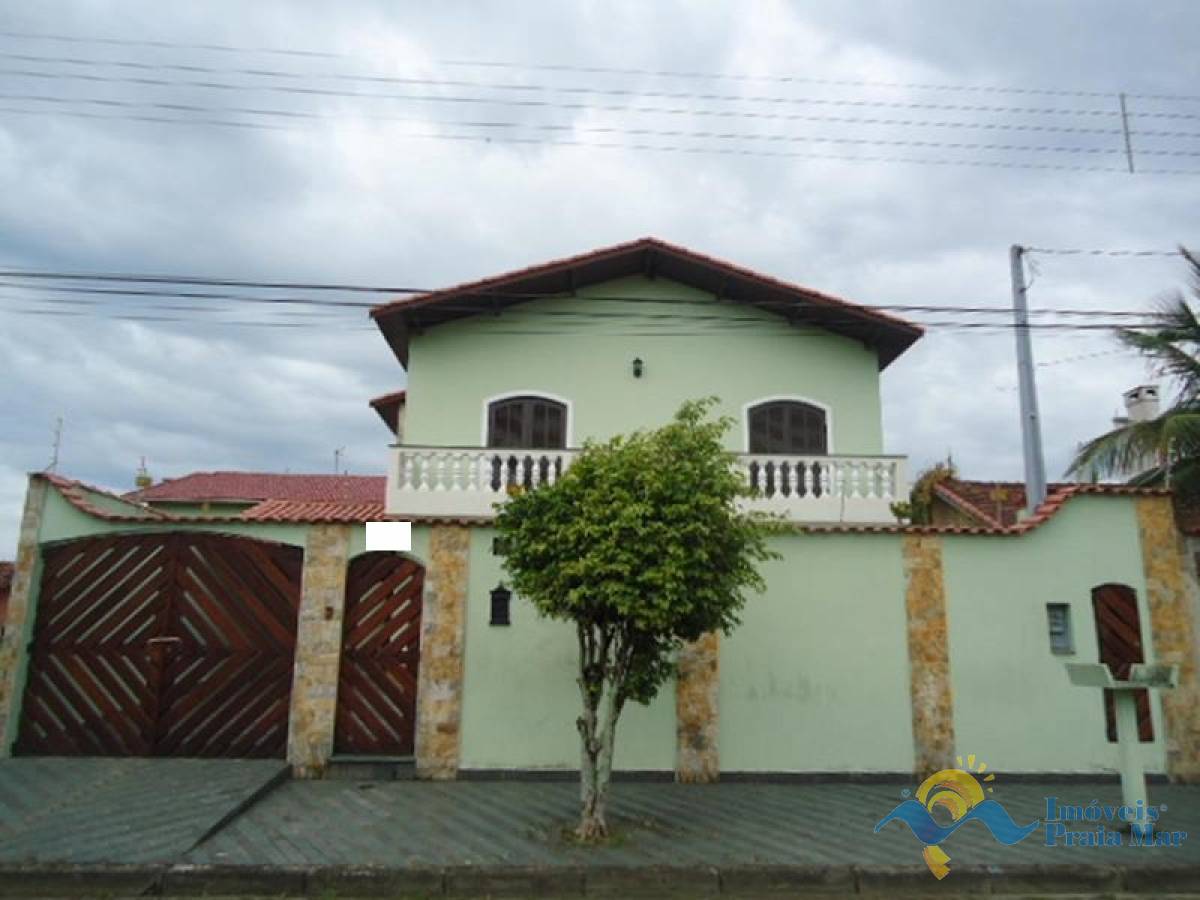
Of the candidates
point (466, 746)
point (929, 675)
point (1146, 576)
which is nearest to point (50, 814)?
point (466, 746)

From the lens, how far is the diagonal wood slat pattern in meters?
9.57

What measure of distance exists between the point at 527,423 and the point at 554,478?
1.90 meters

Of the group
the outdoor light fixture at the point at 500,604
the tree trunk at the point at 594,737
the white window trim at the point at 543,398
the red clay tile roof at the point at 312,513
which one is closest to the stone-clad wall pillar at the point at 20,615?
the red clay tile roof at the point at 312,513

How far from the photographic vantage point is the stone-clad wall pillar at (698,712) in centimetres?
932

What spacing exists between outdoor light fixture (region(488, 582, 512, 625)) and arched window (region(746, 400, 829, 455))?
4937mm

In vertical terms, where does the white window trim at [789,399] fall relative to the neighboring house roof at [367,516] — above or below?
above

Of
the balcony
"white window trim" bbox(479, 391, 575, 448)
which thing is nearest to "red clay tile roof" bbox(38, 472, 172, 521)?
the balcony

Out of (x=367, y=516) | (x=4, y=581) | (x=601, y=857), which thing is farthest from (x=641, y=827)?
(x=4, y=581)

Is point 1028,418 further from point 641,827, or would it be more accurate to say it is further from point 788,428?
point 641,827

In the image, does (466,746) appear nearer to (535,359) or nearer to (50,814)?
(50,814)

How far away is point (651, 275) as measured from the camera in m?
13.3

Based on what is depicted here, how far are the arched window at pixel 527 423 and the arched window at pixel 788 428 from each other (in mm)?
3029

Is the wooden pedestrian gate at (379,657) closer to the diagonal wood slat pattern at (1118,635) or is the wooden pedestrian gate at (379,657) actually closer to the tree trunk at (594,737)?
the tree trunk at (594,737)

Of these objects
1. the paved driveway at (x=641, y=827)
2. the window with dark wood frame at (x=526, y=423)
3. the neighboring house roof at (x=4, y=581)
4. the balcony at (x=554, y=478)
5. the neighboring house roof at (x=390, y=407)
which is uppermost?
the neighboring house roof at (x=390, y=407)
